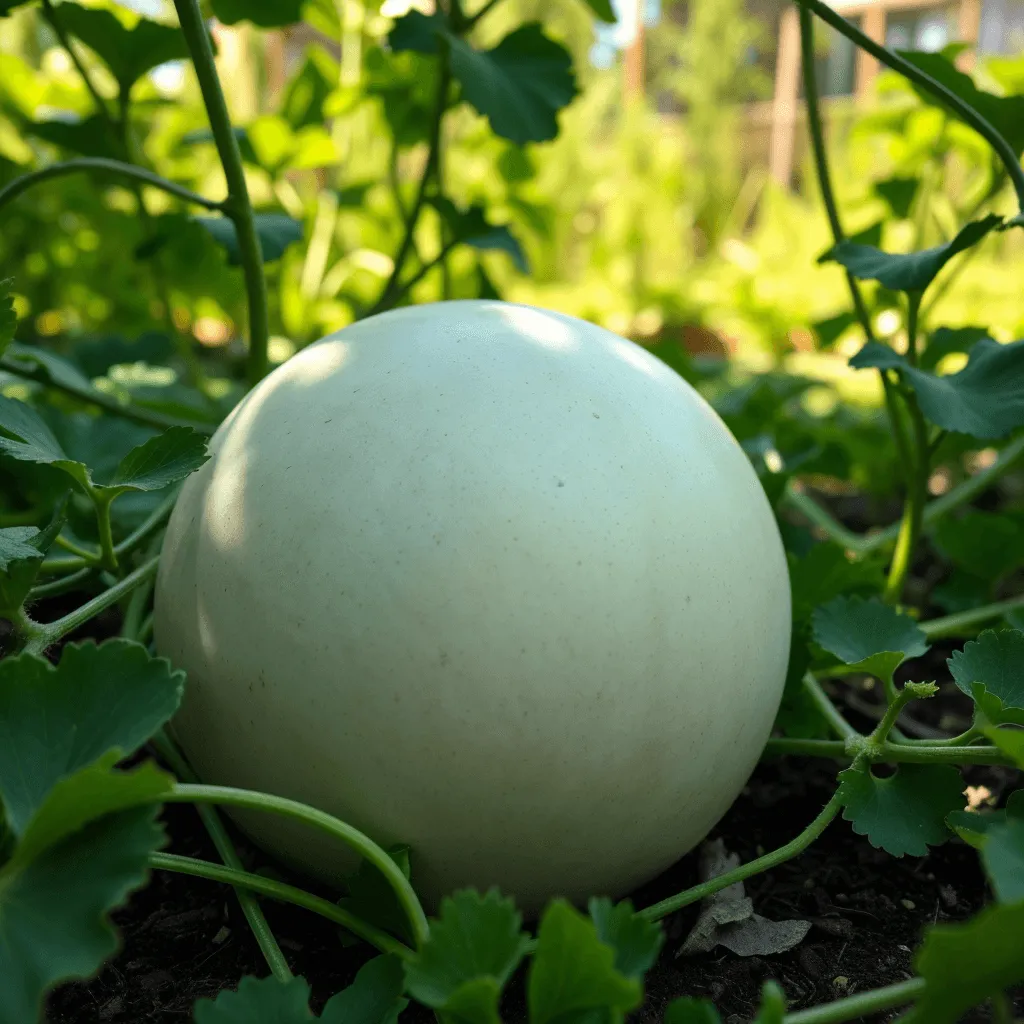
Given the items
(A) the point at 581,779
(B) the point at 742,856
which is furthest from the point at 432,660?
(B) the point at 742,856

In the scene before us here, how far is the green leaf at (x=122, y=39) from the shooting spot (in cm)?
183

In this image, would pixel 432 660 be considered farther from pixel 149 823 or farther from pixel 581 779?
pixel 149 823

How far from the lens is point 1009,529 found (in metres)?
2.06

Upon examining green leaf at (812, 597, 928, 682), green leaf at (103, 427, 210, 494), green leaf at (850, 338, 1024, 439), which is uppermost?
green leaf at (103, 427, 210, 494)

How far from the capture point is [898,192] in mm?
2340

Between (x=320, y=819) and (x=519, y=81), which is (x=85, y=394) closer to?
(x=519, y=81)

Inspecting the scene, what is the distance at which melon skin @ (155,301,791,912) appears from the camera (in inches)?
42.7

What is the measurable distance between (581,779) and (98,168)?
107 centimetres

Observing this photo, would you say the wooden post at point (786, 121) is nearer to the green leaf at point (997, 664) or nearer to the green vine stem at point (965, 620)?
the green vine stem at point (965, 620)

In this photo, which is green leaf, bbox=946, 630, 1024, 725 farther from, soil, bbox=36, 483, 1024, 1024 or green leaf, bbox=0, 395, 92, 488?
green leaf, bbox=0, 395, 92, 488

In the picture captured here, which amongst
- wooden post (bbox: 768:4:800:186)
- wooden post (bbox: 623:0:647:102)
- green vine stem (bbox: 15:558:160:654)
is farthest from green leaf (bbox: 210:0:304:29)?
wooden post (bbox: 623:0:647:102)

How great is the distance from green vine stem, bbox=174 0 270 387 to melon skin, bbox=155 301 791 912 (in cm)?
37

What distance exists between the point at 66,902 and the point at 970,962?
662mm

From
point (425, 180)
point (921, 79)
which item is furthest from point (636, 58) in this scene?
point (921, 79)
